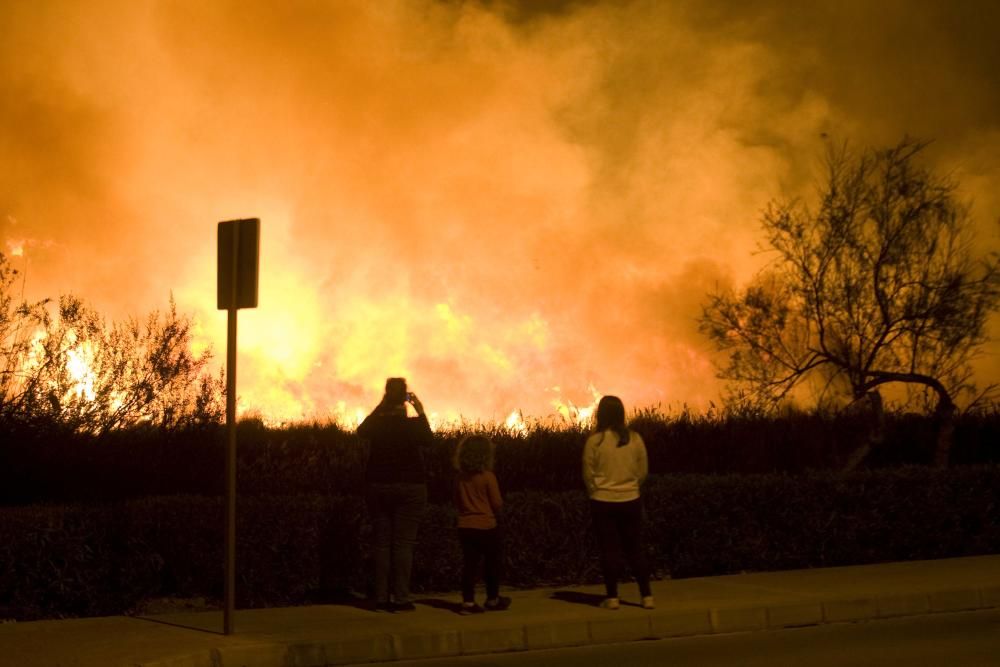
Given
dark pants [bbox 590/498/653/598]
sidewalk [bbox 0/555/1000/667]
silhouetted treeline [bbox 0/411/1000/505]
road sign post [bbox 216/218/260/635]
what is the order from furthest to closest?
silhouetted treeline [bbox 0/411/1000/505] → dark pants [bbox 590/498/653/598] → road sign post [bbox 216/218/260/635] → sidewalk [bbox 0/555/1000/667]

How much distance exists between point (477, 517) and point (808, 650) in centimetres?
297

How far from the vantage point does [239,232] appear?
9.73m

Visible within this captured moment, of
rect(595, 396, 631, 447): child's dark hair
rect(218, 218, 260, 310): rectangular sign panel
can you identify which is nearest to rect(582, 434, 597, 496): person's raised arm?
rect(595, 396, 631, 447): child's dark hair

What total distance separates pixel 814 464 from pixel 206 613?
37.1 ft

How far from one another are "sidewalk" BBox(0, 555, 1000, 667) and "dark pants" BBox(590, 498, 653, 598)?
11.6 inches

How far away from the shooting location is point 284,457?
15.3 meters

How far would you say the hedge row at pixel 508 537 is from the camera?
11.0 metres

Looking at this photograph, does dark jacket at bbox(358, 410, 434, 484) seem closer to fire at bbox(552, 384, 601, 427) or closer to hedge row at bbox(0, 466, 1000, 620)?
hedge row at bbox(0, 466, 1000, 620)

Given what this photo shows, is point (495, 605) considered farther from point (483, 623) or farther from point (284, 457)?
point (284, 457)

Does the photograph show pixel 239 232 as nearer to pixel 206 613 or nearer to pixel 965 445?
pixel 206 613

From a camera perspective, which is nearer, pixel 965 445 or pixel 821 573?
pixel 821 573

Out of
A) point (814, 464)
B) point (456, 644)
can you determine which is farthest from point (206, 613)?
point (814, 464)

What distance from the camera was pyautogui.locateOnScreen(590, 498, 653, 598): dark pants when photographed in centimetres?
1085

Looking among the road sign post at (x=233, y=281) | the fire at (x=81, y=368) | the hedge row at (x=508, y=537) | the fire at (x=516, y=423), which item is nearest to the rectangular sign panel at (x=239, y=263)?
the road sign post at (x=233, y=281)
